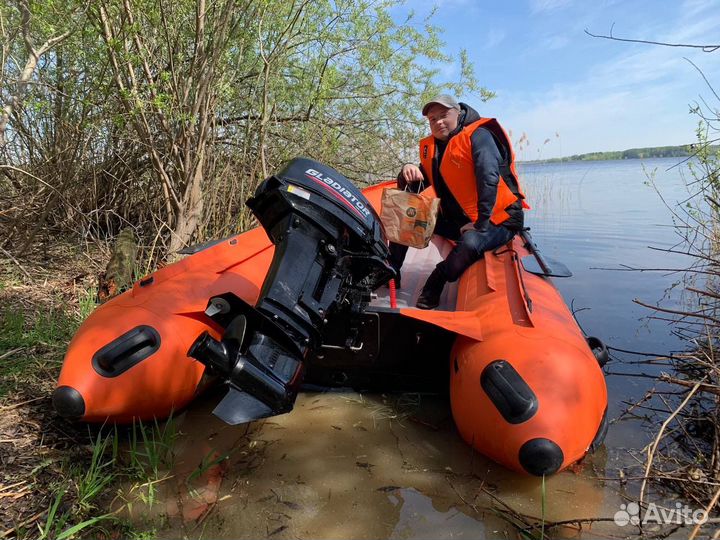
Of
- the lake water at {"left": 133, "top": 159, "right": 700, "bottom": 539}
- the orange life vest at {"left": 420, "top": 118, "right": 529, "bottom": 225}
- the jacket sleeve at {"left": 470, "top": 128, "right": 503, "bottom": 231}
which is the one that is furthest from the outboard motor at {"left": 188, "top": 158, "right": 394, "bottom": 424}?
the orange life vest at {"left": 420, "top": 118, "right": 529, "bottom": 225}

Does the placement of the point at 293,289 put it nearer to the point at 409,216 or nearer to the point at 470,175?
the point at 409,216

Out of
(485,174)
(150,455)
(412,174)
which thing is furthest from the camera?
(412,174)

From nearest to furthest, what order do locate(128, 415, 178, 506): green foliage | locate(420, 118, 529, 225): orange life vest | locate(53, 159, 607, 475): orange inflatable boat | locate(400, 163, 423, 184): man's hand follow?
locate(53, 159, 607, 475): orange inflatable boat
locate(128, 415, 178, 506): green foliage
locate(420, 118, 529, 225): orange life vest
locate(400, 163, 423, 184): man's hand

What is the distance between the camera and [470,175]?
3.36 meters

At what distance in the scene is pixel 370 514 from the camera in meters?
2.03

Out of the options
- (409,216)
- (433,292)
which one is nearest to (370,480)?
(433,292)

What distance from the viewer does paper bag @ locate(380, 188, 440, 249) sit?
3.13 meters

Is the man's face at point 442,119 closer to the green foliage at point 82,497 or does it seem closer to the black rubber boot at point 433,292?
the black rubber boot at point 433,292

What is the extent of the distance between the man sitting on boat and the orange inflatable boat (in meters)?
0.21

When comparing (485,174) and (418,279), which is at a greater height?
(485,174)

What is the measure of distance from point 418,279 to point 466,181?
34.2 inches

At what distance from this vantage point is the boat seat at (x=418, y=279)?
132 inches

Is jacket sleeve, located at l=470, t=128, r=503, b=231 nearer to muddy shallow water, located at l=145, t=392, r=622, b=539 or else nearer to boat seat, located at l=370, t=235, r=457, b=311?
boat seat, located at l=370, t=235, r=457, b=311

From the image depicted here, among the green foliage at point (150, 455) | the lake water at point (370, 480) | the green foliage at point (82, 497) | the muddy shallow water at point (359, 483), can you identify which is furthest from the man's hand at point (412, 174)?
the green foliage at point (82, 497)
